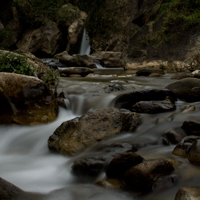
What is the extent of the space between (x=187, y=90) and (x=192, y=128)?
241 cm

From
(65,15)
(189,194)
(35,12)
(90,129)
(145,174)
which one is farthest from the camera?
(65,15)

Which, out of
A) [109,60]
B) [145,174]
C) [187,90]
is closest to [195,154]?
[145,174]

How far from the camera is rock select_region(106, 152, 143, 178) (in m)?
2.70

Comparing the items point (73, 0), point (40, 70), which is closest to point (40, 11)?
point (73, 0)

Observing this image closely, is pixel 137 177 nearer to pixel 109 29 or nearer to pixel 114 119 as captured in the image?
pixel 114 119

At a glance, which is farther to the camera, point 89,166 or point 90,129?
point 90,129

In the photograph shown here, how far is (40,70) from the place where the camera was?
6496 mm

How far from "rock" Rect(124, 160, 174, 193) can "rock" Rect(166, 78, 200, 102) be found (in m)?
3.22

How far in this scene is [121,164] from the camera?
2709 millimetres

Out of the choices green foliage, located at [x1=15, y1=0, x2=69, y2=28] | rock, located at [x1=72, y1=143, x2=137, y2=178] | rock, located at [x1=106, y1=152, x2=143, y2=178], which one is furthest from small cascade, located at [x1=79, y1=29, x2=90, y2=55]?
rock, located at [x1=106, y1=152, x2=143, y2=178]

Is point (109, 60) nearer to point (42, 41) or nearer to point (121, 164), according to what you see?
point (42, 41)

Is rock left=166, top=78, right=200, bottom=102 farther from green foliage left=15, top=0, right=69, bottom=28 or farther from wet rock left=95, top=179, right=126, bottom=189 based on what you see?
green foliage left=15, top=0, right=69, bottom=28

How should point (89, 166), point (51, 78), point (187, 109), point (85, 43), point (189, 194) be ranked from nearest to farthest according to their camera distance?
1. point (189, 194)
2. point (89, 166)
3. point (187, 109)
4. point (51, 78)
5. point (85, 43)

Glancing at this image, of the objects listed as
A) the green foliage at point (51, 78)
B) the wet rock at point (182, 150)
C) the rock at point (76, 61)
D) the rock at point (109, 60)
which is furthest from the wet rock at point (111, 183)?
the rock at point (109, 60)
